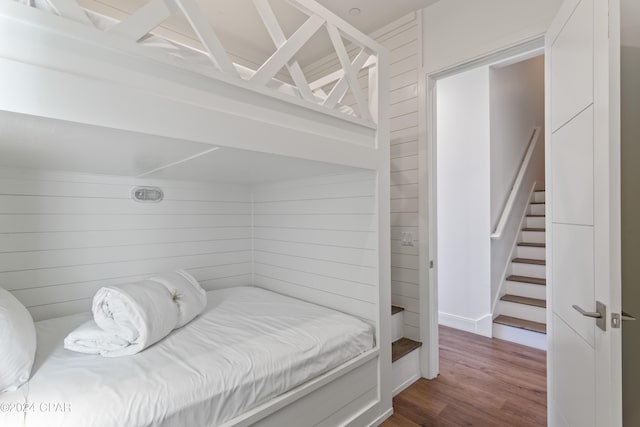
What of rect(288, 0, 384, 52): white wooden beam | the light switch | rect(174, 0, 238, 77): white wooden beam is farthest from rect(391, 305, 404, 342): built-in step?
rect(174, 0, 238, 77): white wooden beam

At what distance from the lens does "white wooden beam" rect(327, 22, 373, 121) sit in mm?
1470

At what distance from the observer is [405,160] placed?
7.89 feet

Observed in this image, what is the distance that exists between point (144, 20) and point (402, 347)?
2.38 meters

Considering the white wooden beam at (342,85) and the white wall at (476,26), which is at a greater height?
the white wall at (476,26)

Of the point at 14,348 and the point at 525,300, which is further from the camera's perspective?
the point at 525,300

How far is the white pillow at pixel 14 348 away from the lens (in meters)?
0.96

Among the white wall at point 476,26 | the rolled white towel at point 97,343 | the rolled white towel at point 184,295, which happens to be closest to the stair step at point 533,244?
the white wall at point 476,26

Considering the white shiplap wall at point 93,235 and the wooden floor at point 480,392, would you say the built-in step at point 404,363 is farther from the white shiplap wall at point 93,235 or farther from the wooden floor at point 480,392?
the white shiplap wall at point 93,235

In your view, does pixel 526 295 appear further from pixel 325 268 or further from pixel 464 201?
pixel 325 268

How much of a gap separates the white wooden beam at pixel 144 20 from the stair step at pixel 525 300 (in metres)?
3.60

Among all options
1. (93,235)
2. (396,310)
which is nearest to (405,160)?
(396,310)

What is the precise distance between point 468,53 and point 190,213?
2.37m

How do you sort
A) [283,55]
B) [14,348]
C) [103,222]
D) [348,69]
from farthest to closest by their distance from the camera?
[103,222], [348,69], [283,55], [14,348]

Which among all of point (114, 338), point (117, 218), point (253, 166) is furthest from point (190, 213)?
point (114, 338)
